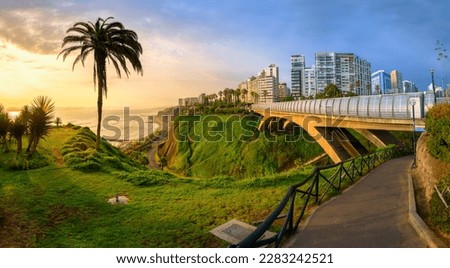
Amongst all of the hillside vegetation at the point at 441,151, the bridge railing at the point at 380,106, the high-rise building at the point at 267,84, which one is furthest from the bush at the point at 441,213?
the high-rise building at the point at 267,84

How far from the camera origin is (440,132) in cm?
722

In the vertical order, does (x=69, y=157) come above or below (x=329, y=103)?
below

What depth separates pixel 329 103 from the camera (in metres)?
16.5

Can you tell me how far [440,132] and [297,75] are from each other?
115 m

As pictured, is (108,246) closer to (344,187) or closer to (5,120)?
(344,187)

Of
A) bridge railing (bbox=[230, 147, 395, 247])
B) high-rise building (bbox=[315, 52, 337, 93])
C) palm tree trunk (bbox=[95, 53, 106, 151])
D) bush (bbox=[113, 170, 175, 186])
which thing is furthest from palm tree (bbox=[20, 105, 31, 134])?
high-rise building (bbox=[315, 52, 337, 93])

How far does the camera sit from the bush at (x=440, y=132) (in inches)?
270

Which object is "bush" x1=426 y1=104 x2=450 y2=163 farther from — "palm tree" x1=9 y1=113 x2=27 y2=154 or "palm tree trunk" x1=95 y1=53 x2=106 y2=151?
"palm tree" x1=9 y1=113 x2=27 y2=154

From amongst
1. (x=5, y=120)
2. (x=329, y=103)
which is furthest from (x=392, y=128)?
(x=5, y=120)

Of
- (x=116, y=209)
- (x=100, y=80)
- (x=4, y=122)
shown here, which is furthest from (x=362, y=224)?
(x=4, y=122)

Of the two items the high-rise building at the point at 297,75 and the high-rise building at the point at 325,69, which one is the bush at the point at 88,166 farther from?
the high-rise building at the point at 297,75

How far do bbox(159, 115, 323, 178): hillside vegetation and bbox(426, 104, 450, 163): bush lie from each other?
26280 mm

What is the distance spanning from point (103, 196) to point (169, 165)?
3490cm

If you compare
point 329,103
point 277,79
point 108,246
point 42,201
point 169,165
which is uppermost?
point 277,79
